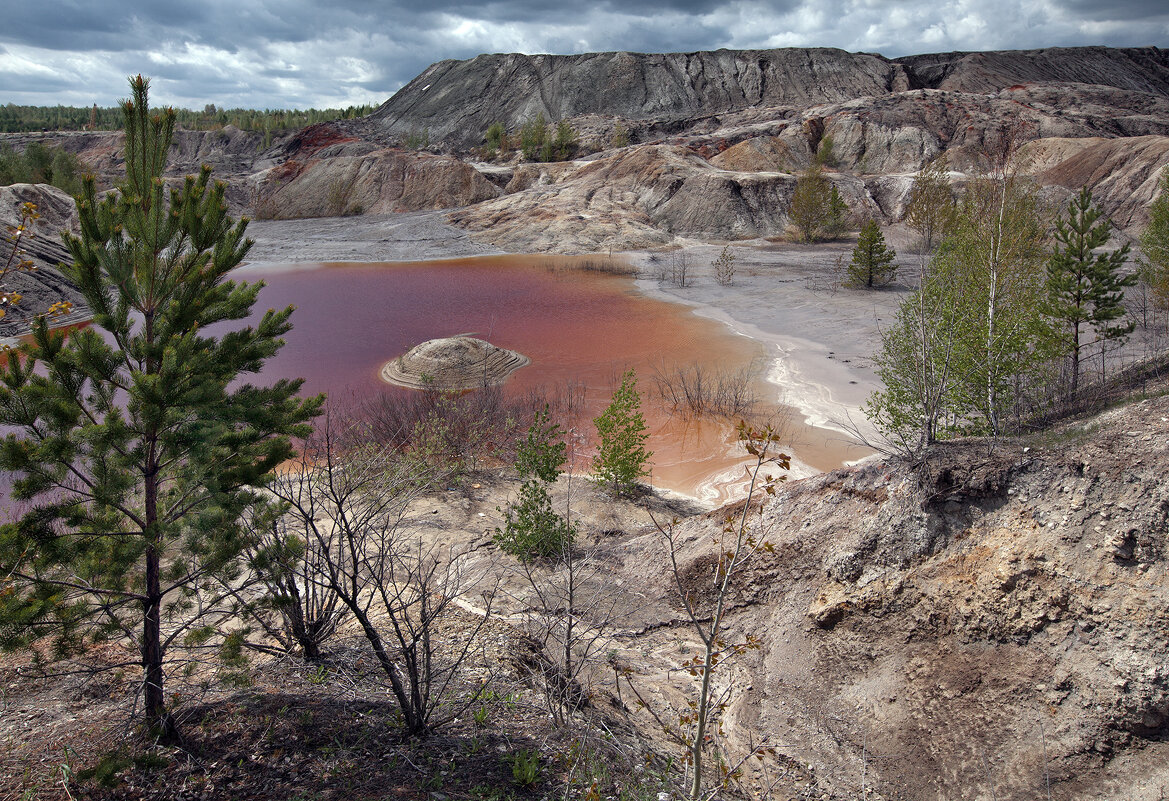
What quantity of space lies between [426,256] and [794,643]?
129 ft

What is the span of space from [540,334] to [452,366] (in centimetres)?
655

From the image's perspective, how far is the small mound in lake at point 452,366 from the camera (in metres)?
18.5

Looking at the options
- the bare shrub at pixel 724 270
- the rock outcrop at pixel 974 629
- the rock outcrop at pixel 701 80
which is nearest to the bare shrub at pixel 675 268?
the bare shrub at pixel 724 270

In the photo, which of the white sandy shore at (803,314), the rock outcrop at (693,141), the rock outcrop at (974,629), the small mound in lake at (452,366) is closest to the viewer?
the rock outcrop at (974,629)

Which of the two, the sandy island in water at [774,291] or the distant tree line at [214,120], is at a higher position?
the distant tree line at [214,120]

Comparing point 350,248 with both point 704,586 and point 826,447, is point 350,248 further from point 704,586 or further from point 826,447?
point 704,586

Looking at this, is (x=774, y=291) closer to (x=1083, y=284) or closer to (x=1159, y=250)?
(x=1159, y=250)

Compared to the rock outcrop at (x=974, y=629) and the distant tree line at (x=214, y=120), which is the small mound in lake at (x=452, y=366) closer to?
the rock outcrop at (x=974, y=629)

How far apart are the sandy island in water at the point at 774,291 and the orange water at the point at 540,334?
1.01 meters

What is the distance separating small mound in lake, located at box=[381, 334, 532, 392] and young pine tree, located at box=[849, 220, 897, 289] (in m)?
17.7

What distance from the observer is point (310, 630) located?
591 centimetres

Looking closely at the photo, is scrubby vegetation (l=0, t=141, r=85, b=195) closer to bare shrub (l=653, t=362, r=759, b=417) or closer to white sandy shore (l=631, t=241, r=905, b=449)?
white sandy shore (l=631, t=241, r=905, b=449)

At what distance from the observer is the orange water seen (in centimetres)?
1480

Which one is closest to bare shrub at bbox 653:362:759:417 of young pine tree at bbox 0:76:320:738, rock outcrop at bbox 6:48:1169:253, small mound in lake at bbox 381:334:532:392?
small mound in lake at bbox 381:334:532:392
